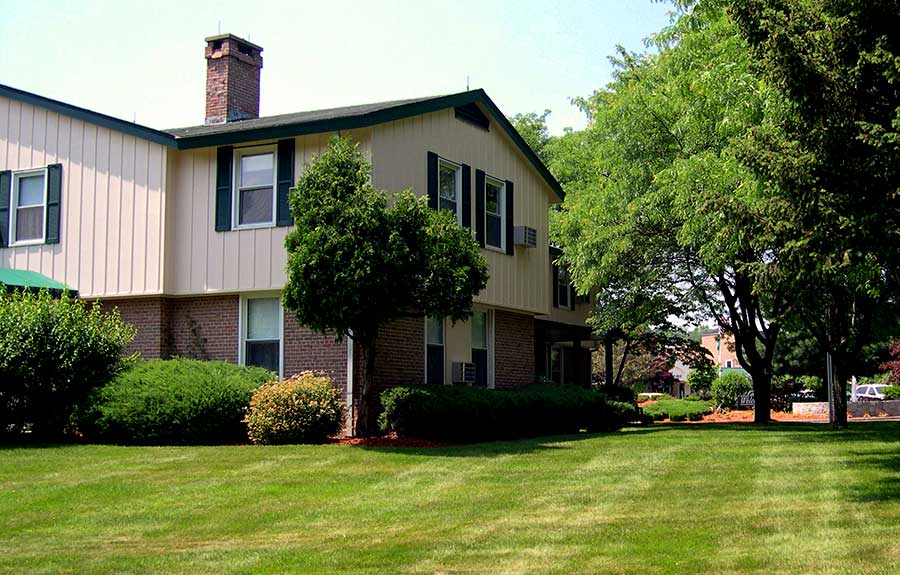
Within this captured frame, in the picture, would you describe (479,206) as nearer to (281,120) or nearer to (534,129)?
(281,120)

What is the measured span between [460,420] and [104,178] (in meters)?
9.05

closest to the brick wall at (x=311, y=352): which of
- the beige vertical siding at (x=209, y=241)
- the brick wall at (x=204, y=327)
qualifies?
the beige vertical siding at (x=209, y=241)

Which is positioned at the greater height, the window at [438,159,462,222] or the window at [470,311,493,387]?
the window at [438,159,462,222]

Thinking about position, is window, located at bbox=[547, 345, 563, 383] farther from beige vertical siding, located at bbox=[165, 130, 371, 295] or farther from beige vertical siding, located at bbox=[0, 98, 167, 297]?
beige vertical siding, located at bbox=[0, 98, 167, 297]

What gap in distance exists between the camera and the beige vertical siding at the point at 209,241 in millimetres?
18688

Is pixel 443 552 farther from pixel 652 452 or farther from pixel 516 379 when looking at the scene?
pixel 516 379

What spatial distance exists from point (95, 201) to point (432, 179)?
22.4ft

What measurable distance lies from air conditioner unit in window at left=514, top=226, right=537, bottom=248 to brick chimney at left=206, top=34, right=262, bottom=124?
21.8ft

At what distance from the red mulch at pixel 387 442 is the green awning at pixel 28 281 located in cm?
695

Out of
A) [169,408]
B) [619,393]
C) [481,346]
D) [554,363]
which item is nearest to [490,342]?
[481,346]

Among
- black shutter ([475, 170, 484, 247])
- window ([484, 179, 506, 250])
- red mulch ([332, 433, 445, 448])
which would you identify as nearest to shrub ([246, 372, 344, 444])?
red mulch ([332, 433, 445, 448])

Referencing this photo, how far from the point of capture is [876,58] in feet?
32.7

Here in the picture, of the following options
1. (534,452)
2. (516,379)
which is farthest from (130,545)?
(516,379)

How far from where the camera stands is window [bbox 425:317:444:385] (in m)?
20.3
